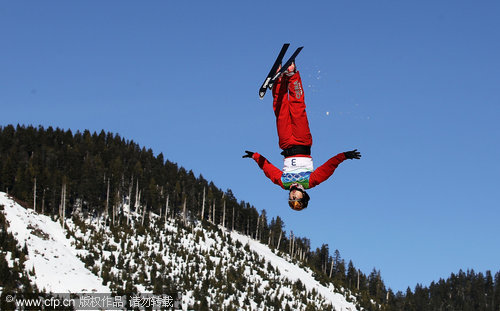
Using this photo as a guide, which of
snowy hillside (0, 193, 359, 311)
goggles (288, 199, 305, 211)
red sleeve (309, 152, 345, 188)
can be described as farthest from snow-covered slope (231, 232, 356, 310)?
goggles (288, 199, 305, 211)

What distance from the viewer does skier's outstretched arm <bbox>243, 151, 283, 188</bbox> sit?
1424 centimetres

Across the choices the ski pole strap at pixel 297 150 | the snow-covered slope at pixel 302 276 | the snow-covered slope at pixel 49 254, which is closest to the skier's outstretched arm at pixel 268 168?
the ski pole strap at pixel 297 150

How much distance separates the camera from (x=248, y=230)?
111938 mm

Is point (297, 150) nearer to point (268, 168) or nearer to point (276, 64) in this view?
point (268, 168)

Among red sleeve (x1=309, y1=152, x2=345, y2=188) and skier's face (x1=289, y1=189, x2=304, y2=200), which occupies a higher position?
red sleeve (x1=309, y1=152, x2=345, y2=188)

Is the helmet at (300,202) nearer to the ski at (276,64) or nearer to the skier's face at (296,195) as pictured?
the skier's face at (296,195)

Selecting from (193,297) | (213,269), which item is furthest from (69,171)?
(193,297)

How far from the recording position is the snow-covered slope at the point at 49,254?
178ft

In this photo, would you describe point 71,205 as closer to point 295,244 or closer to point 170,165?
point 170,165

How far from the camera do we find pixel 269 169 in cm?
1449

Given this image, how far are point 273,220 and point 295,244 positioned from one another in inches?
250

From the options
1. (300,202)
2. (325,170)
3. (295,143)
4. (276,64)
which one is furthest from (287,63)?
(300,202)

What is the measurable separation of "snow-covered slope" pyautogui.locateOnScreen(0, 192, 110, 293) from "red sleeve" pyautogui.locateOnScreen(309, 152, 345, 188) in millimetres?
40231

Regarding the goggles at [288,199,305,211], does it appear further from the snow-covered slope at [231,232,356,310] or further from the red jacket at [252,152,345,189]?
the snow-covered slope at [231,232,356,310]
